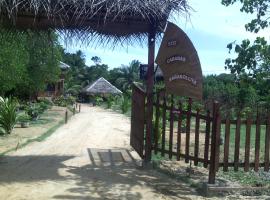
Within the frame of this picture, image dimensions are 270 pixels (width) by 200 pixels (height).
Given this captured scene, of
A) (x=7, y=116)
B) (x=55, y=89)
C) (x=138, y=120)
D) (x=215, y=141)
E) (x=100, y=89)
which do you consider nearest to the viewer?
(x=215, y=141)

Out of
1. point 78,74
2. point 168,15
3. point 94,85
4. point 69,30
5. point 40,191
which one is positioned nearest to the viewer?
point 40,191

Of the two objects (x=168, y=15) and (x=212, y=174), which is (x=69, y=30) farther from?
(x=212, y=174)

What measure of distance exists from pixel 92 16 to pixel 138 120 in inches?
114

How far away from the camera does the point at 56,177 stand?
9625mm

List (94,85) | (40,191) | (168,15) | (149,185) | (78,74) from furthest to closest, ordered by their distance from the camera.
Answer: (78,74)
(94,85)
(168,15)
(149,185)
(40,191)

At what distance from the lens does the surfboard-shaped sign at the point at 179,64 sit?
9.97 meters

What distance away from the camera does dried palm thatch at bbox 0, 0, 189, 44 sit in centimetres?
978

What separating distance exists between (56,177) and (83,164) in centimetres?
171

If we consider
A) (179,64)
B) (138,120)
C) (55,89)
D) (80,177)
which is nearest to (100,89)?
(55,89)

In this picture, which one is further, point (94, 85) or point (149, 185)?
point (94, 85)

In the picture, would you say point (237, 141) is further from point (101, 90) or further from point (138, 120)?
point (101, 90)

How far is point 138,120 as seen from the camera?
467 inches

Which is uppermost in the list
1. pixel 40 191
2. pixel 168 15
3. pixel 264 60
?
pixel 168 15

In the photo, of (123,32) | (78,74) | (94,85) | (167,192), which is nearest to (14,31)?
(123,32)
